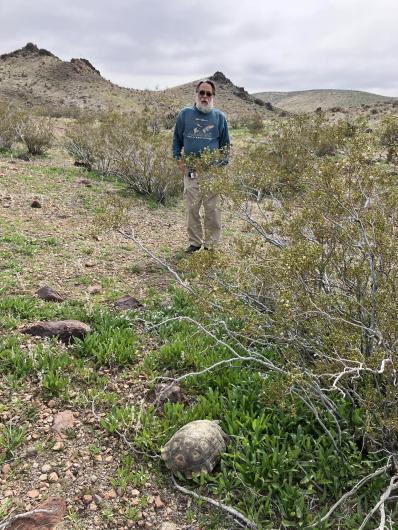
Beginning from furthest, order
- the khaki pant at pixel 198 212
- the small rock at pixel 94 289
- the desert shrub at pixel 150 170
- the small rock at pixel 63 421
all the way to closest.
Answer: the desert shrub at pixel 150 170, the khaki pant at pixel 198 212, the small rock at pixel 94 289, the small rock at pixel 63 421

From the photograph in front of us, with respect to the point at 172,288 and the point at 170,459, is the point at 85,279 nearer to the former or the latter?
the point at 172,288

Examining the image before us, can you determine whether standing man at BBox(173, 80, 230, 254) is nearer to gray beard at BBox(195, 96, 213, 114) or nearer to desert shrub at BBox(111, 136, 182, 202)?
gray beard at BBox(195, 96, 213, 114)

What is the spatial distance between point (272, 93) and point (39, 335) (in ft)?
431

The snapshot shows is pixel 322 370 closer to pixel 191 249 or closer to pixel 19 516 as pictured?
pixel 19 516

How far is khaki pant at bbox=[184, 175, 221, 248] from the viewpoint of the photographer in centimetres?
605

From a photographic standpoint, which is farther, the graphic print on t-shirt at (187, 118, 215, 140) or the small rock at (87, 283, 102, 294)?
the graphic print on t-shirt at (187, 118, 215, 140)

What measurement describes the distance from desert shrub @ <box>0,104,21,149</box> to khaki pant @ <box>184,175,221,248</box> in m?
8.44

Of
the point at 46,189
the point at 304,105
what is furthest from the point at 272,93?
the point at 46,189

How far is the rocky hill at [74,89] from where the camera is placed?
164 ft

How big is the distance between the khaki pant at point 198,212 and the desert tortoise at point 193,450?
3.46 m

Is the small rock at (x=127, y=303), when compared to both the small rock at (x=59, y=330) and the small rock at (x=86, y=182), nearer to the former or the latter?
the small rock at (x=59, y=330)

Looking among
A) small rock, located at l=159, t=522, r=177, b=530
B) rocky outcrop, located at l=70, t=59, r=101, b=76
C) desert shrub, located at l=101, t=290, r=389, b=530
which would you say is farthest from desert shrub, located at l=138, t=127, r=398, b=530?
rocky outcrop, located at l=70, t=59, r=101, b=76

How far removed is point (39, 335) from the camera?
3.89 metres

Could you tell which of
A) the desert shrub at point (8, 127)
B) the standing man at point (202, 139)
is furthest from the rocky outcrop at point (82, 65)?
the standing man at point (202, 139)
